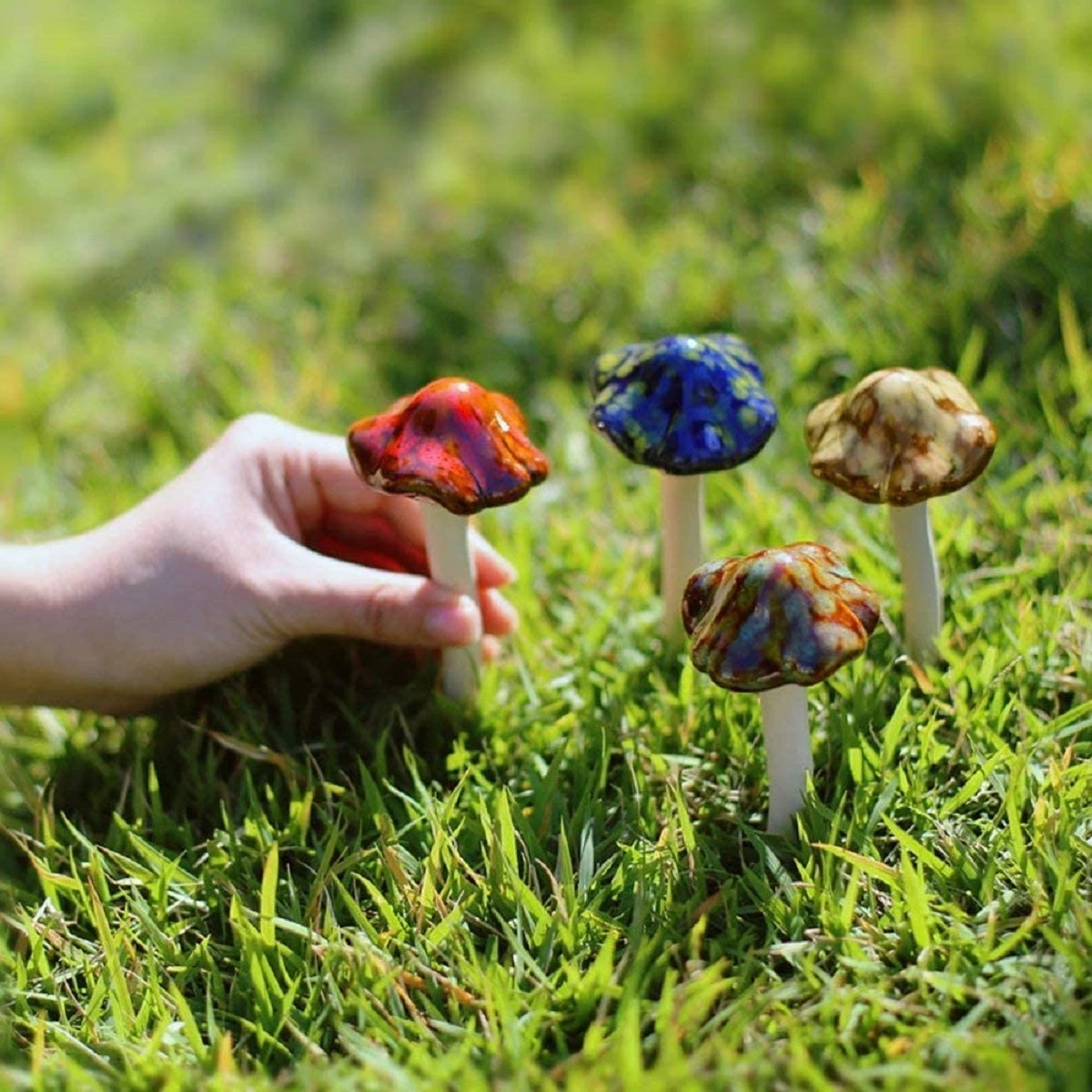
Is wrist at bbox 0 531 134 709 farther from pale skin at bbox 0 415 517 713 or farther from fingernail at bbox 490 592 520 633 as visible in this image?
fingernail at bbox 490 592 520 633

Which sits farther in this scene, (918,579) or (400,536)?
(400,536)

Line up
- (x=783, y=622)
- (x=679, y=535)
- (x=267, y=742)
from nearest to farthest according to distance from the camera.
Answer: (x=783, y=622) < (x=679, y=535) < (x=267, y=742)

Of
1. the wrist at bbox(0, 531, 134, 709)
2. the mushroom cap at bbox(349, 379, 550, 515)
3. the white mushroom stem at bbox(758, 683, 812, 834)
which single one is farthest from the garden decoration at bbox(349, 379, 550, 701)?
the wrist at bbox(0, 531, 134, 709)

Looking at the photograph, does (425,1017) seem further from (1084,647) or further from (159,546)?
(1084,647)

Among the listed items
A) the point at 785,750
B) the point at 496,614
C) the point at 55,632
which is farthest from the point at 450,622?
the point at 55,632

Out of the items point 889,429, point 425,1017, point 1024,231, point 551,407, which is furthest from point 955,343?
point 425,1017

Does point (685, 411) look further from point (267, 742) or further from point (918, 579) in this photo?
point (267, 742)
